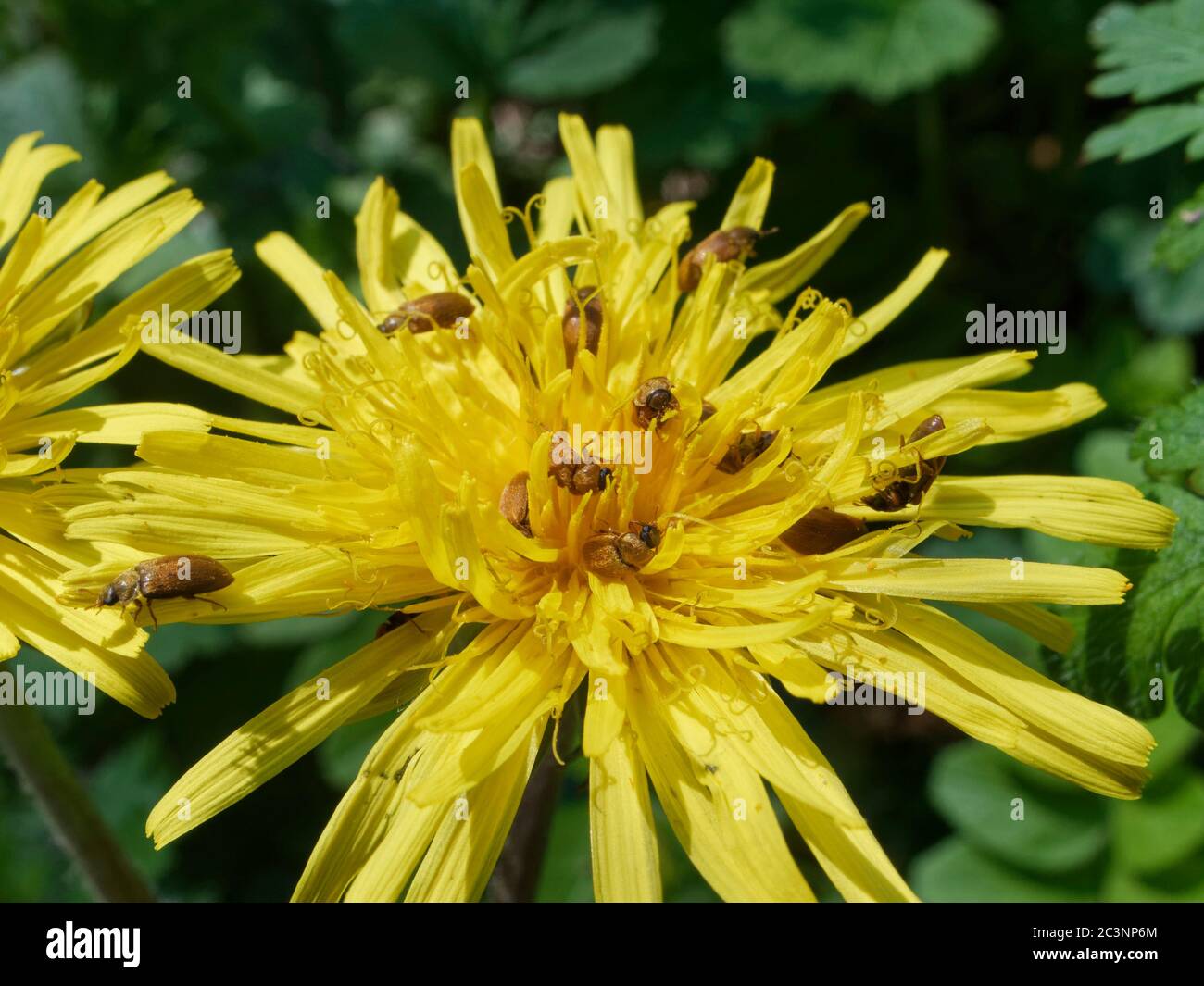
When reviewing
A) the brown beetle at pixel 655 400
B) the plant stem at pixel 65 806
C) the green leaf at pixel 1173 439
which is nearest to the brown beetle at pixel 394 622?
the brown beetle at pixel 655 400

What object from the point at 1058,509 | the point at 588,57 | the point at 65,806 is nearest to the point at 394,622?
the point at 65,806

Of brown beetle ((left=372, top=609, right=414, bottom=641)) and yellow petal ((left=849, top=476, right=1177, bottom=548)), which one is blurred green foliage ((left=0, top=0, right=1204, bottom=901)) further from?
brown beetle ((left=372, top=609, right=414, bottom=641))

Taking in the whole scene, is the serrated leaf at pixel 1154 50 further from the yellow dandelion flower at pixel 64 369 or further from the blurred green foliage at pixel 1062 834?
the yellow dandelion flower at pixel 64 369

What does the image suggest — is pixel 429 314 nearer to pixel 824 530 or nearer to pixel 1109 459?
pixel 824 530

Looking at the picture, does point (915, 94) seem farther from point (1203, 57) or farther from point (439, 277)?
point (439, 277)

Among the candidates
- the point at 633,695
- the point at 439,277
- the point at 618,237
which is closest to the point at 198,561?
the point at 633,695

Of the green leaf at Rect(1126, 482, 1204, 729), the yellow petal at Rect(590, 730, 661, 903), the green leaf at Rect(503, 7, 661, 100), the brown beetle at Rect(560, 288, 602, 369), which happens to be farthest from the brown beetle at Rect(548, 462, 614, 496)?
the green leaf at Rect(503, 7, 661, 100)
